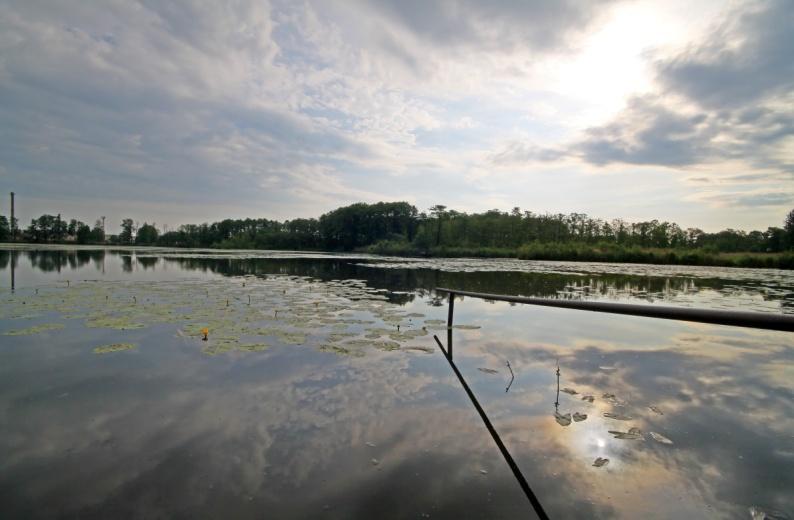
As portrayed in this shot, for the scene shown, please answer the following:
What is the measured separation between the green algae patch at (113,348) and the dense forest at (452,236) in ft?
162

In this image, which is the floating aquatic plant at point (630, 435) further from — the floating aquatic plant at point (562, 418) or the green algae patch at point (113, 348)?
the green algae patch at point (113, 348)

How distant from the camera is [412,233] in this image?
109 metres

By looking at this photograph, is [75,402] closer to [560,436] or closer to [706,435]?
[560,436]

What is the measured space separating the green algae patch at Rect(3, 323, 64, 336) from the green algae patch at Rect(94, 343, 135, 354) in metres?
2.02

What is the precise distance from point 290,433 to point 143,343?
15.1ft

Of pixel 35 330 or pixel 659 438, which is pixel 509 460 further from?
pixel 35 330

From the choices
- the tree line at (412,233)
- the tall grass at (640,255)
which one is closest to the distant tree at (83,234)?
the tree line at (412,233)

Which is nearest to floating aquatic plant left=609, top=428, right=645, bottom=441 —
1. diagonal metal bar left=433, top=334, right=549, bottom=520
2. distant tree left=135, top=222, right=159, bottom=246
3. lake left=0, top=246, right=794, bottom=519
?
lake left=0, top=246, right=794, bottom=519

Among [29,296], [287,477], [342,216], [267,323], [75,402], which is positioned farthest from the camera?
[342,216]

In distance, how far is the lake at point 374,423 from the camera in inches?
105

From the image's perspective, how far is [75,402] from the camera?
162 inches

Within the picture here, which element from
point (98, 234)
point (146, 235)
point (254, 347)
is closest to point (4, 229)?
point (98, 234)

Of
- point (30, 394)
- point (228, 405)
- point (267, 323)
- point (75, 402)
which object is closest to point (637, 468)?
point (228, 405)

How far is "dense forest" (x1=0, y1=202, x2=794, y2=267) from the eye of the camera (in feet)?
174
